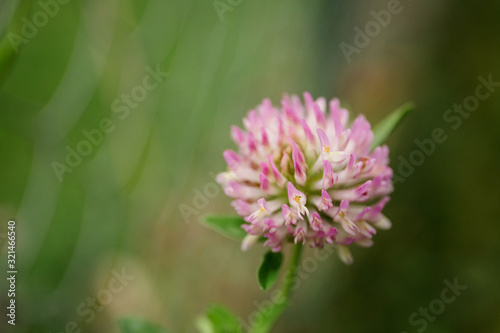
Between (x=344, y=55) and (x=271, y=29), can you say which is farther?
(x=271, y=29)

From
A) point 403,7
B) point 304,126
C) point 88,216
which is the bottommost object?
point 88,216

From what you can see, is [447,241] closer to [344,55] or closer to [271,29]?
[344,55]

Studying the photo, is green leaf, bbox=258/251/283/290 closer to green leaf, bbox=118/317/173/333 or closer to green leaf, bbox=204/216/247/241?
green leaf, bbox=204/216/247/241

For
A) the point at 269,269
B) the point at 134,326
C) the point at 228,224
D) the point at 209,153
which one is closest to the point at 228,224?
the point at 228,224

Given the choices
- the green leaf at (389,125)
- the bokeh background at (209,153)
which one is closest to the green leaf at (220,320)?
the green leaf at (389,125)

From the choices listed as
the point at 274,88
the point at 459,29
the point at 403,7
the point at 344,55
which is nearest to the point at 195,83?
the point at 274,88

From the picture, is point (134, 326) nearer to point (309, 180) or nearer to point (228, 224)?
point (228, 224)

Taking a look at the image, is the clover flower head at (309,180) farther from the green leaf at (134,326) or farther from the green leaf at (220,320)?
the green leaf at (134,326)
